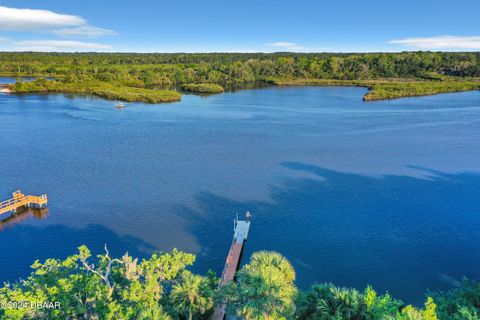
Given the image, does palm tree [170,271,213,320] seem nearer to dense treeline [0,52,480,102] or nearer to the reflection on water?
the reflection on water

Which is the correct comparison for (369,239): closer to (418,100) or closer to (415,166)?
(415,166)

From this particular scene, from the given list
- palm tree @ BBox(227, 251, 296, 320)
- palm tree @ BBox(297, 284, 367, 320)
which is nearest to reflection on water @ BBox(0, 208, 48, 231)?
palm tree @ BBox(227, 251, 296, 320)

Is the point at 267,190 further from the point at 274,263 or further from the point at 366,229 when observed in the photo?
the point at 274,263

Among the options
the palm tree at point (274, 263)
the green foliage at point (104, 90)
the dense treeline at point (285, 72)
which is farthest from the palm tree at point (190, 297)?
the dense treeline at point (285, 72)

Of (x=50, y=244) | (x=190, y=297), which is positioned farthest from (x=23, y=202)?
(x=190, y=297)

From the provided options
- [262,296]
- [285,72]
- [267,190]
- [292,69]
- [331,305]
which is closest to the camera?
[262,296]

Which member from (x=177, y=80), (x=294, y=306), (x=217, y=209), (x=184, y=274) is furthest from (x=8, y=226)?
(x=177, y=80)

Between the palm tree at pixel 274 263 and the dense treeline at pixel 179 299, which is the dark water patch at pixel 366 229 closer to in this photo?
the palm tree at pixel 274 263
